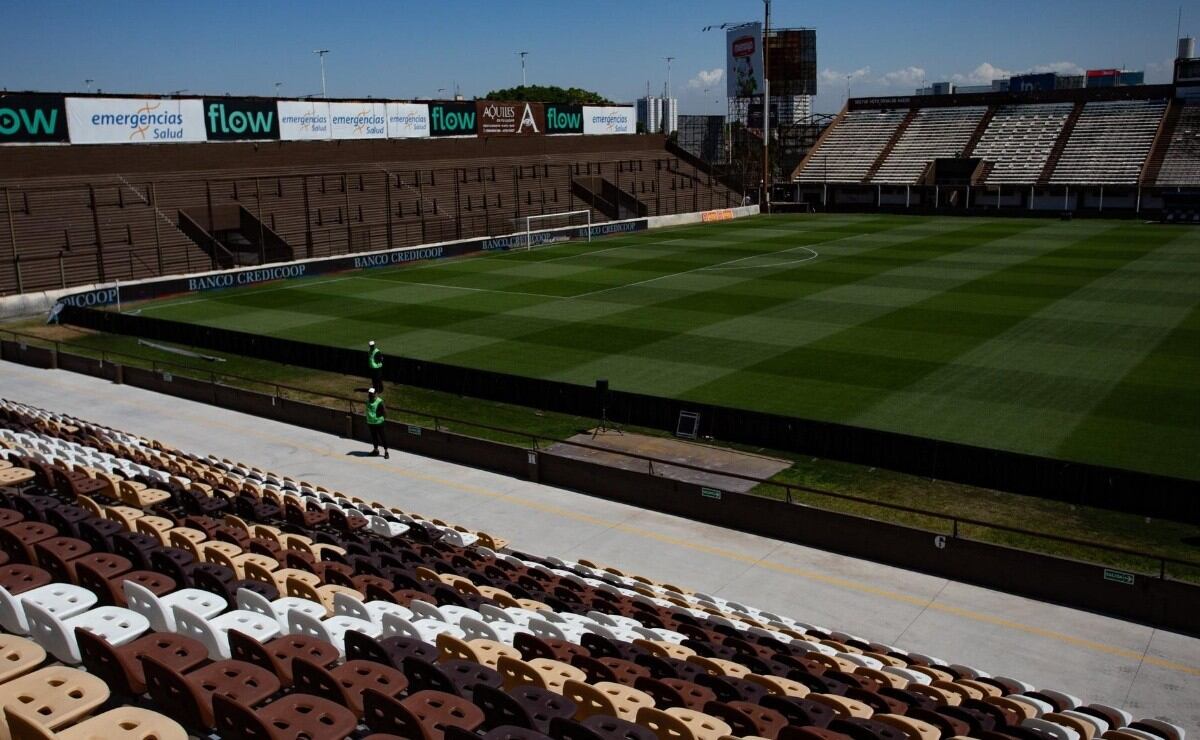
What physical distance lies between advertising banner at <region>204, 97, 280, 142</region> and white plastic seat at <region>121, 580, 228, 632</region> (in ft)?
199

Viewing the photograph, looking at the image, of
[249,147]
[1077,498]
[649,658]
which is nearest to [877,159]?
[249,147]

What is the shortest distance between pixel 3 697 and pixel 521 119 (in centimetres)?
8233

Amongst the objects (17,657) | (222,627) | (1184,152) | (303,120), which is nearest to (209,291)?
(303,120)

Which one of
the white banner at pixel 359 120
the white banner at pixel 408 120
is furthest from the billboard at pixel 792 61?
the white banner at pixel 359 120

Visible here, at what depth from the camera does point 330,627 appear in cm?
844

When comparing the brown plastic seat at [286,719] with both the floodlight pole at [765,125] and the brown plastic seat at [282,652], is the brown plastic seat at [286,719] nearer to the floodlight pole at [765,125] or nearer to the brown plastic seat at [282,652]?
the brown plastic seat at [282,652]

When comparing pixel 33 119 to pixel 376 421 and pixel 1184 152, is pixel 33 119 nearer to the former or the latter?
pixel 376 421

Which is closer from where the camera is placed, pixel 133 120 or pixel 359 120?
pixel 133 120

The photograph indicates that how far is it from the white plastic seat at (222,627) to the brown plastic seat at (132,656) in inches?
7.4

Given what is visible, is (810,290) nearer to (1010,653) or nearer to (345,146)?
(1010,653)

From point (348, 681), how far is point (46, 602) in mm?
2892

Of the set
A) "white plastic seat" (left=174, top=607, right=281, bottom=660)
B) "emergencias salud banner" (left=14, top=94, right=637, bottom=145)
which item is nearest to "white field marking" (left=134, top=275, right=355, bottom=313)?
"emergencias salud banner" (left=14, top=94, right=637, bottom=145)

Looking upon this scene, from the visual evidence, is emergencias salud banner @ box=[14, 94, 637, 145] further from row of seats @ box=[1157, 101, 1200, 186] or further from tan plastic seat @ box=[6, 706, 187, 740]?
tan plastic seat @ box=[6, 706, 187, 740]

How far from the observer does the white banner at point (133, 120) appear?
57250 mm
